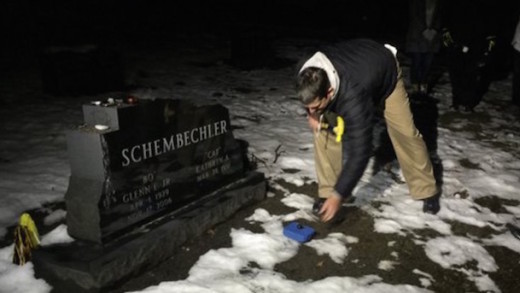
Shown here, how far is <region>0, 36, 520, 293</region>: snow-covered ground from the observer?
3.27 m

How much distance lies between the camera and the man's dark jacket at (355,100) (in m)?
3.09

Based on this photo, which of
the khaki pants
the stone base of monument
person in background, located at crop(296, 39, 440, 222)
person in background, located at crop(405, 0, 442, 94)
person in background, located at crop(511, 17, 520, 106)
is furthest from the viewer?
person in background, located at crop(405, 0, 442, 94)

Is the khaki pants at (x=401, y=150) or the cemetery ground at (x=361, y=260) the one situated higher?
the khaki pants at (x=401, y=150)

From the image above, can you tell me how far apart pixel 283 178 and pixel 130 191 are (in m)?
2.06

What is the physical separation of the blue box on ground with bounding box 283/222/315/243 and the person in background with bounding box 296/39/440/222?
46 centimetres

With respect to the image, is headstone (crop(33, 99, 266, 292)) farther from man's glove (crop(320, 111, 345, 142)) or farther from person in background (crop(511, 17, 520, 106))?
person in background (crop(511, 17, 520, 106))

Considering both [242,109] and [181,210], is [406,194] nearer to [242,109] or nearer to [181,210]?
[181,210]

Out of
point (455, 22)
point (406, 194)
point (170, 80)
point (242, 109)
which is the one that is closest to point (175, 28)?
point (170, 80)

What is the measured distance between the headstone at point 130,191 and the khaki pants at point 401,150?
94cm

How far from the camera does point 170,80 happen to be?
9.64m

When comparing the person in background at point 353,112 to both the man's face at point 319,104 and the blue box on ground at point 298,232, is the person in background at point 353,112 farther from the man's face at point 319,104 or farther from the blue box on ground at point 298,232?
the blue box on ground at point 298,232

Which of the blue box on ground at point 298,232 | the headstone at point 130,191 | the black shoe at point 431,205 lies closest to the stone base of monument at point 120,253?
the headstone at point 130,191

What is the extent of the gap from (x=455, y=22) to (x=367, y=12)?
36.7 feet

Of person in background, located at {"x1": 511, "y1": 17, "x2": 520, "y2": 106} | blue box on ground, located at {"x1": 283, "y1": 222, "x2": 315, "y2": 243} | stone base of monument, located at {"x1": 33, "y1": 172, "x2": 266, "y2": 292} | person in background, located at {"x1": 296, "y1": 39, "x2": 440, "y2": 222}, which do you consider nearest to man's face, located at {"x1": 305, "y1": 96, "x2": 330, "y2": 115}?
person in background, located at {"x1": 296, "y1": 39, "x2": 440, "y2": 222}
